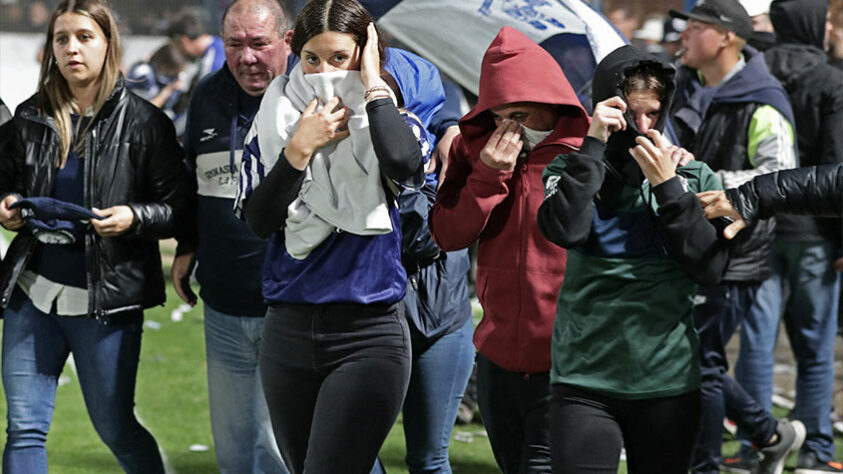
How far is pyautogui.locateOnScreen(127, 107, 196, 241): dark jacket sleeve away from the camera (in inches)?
177

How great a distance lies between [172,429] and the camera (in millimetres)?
6676

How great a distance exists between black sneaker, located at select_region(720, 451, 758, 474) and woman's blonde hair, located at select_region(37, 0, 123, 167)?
10.9 ft

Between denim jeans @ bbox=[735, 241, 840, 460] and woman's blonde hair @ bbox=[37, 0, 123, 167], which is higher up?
woman's blonde hair @ bbox=[37, 0, 123, 167]

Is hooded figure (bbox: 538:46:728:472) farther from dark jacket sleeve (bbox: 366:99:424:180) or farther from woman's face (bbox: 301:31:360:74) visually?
woman's face (bbox: 301:31:360:74)

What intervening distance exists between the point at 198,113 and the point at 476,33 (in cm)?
142

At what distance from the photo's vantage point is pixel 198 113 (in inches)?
179

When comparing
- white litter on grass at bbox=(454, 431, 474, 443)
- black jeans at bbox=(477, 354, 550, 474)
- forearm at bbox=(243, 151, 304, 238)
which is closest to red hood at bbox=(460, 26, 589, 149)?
forearm at bbox=(243, 151, 304, 238)

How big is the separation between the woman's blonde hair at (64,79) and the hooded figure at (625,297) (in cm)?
178

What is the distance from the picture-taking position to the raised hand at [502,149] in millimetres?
3582

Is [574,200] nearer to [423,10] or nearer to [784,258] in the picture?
[423,10]

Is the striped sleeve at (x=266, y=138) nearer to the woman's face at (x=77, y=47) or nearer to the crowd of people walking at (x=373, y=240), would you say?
the crowd of people walking at (x=373, y=240)

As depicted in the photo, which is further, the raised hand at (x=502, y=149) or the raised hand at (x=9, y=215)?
the raised hand at (x=9, y=215)

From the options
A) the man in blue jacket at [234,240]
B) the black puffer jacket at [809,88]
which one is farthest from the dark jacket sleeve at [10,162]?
the black puffer jacket at [809,88]

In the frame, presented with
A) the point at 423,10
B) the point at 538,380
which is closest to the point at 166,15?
the point at 423,10
